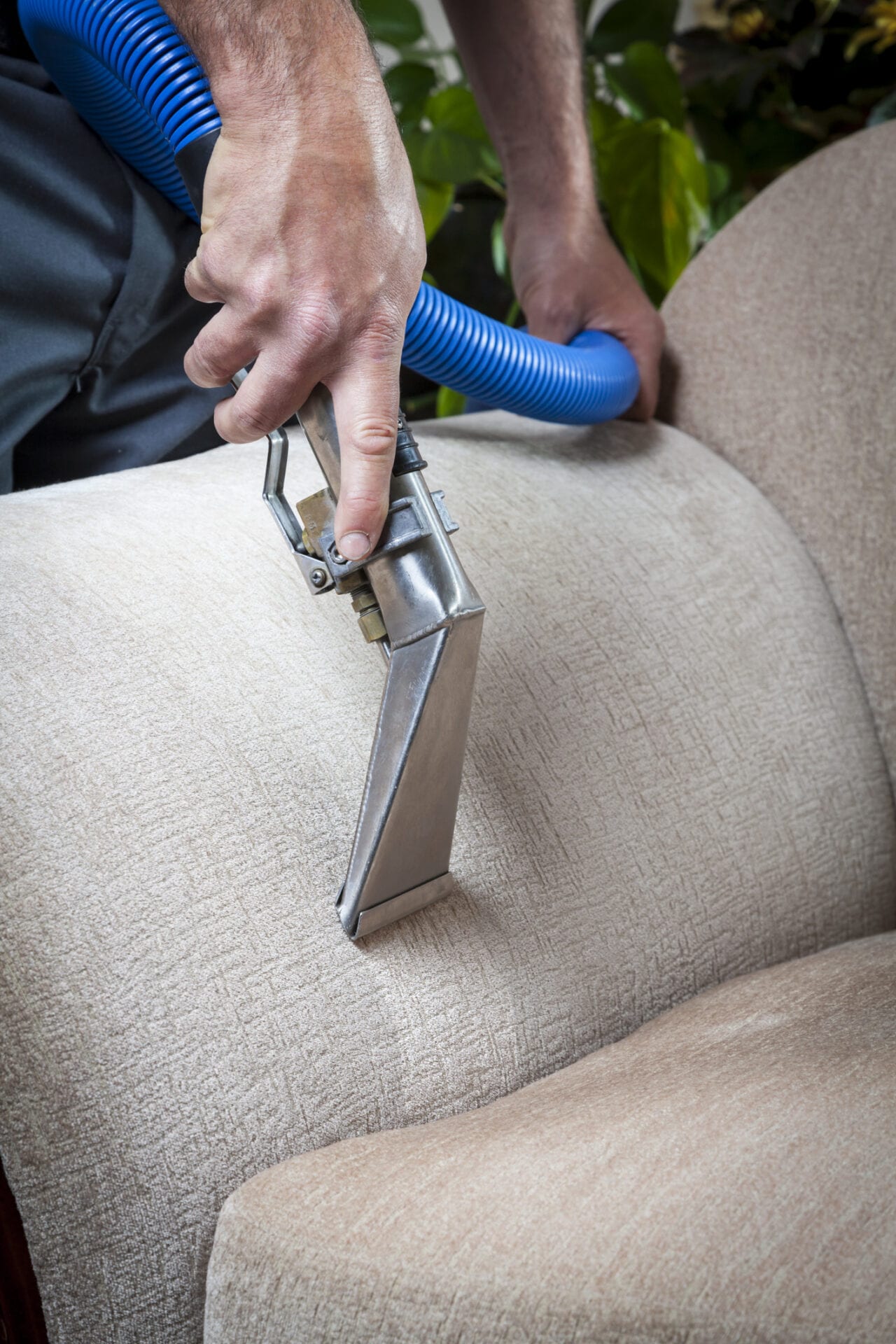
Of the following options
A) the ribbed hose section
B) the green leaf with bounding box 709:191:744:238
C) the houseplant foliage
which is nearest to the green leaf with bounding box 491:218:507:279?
the houseplant foliage

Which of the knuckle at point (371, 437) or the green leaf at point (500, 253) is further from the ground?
the green leaf at point (500, 253)

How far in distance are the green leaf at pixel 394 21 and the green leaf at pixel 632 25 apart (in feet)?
1.03

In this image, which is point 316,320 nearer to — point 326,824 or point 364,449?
point 364,449

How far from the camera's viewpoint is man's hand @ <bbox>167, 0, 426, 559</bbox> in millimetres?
461

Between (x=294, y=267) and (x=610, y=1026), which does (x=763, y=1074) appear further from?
(x=294, y=267)

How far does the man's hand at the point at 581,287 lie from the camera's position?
3.02ft

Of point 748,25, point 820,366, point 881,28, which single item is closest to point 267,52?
point 820,366

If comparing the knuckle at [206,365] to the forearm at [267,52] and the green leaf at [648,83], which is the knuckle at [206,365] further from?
the green leaf at [648,83]

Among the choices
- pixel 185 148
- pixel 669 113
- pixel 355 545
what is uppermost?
pixel 669 113

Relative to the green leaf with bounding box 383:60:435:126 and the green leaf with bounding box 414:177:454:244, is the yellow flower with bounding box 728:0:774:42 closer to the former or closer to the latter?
the green leaf with bounding box 383:60:435:126

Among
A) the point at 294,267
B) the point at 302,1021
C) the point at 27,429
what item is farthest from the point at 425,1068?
the point at 27,429

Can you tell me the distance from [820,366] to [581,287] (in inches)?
9.0

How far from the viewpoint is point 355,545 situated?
0.48 meters

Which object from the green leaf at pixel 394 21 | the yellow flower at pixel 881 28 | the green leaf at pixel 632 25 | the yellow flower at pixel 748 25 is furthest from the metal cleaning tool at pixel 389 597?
the yellow flower at pixel 748 25
